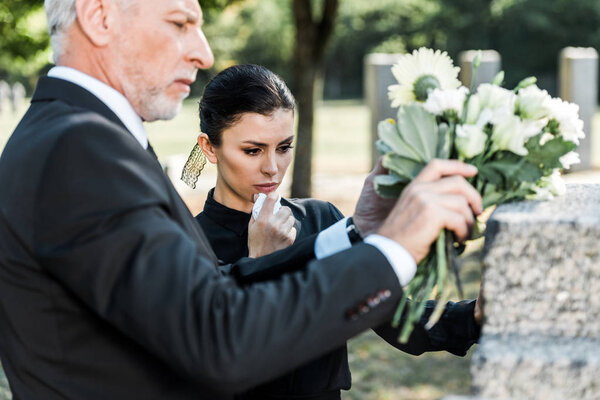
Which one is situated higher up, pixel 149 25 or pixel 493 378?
pixel 149 25

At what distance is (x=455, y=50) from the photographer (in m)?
49.1

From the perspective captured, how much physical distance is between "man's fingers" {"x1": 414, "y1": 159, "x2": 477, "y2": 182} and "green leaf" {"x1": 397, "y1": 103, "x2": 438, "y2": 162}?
9 centimetres

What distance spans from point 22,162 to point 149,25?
42 centimetres

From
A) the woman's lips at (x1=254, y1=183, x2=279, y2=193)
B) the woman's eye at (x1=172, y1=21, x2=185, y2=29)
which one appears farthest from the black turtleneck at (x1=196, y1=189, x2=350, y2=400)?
the woman's eye at (x1=172, y1=21, x2=185, y2=29)

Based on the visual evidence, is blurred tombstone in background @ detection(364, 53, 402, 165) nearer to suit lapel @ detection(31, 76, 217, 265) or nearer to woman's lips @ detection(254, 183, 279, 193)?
woman's lips @ detection(254, 183, 279, 193)

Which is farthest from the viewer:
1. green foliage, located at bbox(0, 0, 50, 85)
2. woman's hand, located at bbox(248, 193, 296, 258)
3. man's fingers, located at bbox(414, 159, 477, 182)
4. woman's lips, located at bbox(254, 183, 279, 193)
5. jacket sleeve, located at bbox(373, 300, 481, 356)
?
green foliage, located at bbox(0, 0, 50, 85)

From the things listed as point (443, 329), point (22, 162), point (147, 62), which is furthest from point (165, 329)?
point (443, 329)

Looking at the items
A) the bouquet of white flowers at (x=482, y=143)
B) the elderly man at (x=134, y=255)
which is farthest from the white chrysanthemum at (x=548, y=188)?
the elderly man at (x=134, y=255)

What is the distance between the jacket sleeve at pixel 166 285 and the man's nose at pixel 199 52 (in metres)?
0.35

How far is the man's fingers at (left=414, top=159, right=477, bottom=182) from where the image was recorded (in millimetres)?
1664

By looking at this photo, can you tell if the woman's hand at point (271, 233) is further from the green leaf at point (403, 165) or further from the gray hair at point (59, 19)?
the gray hair at point (59, 19)

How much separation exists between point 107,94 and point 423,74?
79cm

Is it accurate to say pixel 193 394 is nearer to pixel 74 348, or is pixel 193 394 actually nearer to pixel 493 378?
pixel 74 348

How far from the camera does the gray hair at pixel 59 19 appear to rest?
5.78 feet
